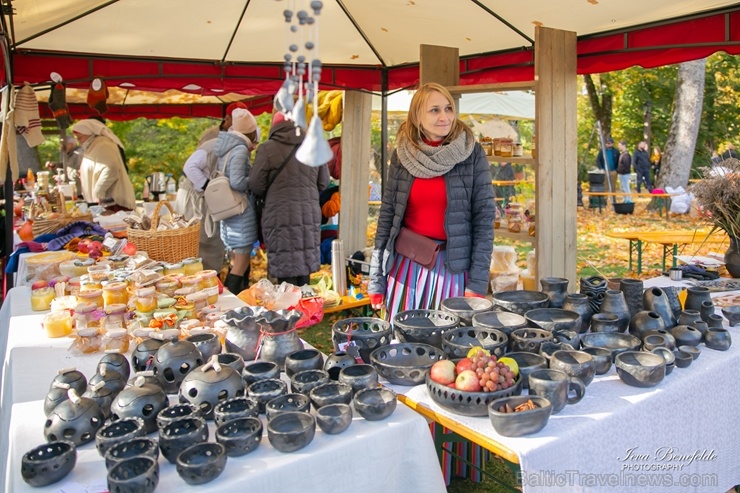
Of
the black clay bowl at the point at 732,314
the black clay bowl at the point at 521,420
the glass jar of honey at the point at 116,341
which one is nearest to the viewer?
the black clay bowl at the point at 521,420

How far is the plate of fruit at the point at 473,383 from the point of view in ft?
5.30

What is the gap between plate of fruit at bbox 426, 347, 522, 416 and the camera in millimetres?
1615

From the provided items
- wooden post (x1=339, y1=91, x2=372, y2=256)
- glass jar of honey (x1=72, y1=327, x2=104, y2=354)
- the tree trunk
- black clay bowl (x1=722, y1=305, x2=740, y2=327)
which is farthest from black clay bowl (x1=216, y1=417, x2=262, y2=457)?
the tree trunk

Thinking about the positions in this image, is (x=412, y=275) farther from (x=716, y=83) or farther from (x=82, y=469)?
(x=716, y=83)

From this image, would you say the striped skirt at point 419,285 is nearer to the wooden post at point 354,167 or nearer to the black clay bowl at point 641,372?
the black clay bowl at point 641,372

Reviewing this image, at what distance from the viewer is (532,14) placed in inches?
146

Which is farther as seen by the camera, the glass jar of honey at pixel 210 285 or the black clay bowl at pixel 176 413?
the glass jar of honey at pixel 210 285

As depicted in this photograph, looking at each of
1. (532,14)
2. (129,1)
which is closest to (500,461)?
(532,14)

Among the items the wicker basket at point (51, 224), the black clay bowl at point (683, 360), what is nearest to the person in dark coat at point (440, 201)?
the black clay bowl at point (683, 360)

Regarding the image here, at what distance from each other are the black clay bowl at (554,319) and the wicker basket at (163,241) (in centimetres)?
226

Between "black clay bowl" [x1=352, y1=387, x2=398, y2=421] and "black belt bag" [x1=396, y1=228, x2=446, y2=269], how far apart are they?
45.5 inches

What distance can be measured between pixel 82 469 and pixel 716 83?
19802mm

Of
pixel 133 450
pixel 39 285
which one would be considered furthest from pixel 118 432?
pixel 39 285

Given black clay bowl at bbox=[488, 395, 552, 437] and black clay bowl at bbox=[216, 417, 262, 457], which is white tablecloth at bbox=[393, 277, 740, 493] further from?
black clay bowl at bbox=[216, 417, 262, 457]
